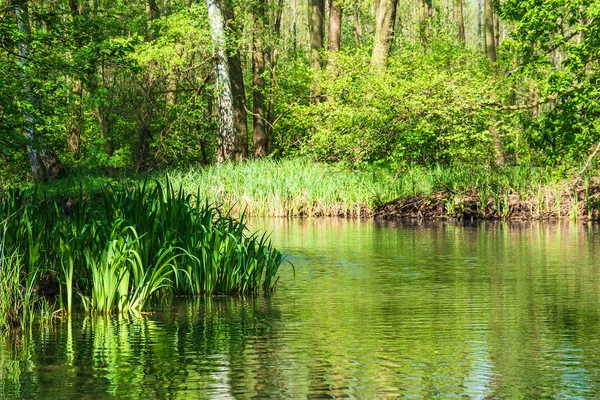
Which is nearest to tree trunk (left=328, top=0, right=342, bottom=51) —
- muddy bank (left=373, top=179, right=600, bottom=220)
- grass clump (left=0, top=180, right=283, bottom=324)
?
muddy bank (left=373, top=179, right=600, bottom=220)

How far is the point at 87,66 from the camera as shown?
12789 millimetres

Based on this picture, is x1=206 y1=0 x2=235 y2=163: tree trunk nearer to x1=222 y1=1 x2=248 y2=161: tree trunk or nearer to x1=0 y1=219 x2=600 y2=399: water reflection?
x1=222 y1=1 x2=248 y2=161: tree trunk

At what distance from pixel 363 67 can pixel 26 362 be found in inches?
949

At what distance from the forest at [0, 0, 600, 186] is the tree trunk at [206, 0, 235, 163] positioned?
42 mm

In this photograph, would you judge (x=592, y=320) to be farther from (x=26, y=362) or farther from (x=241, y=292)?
(x=26, y=362)

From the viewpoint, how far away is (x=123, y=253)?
9.05 meters

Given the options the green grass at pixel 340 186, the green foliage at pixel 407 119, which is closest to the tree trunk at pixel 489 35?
the green foliage at pixel 407 119

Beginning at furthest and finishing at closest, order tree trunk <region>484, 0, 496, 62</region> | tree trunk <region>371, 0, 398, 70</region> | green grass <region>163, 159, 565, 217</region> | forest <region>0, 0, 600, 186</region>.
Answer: tree trunk <region>484, 0, 496, 62</region> < tree trunk <region>371, 0, 398, 70</region> < green grass <region>163, 159, 565, 217</region> < forest <region>0, 0, 600, 186</region>

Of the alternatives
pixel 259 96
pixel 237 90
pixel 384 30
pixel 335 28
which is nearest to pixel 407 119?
pixel 384 30

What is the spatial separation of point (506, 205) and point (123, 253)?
1556 cm

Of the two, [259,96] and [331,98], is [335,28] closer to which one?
[259,96]

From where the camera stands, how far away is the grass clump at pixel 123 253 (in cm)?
912

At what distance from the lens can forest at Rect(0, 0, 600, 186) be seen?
71.4ft

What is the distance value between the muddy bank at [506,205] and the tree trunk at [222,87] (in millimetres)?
6361
